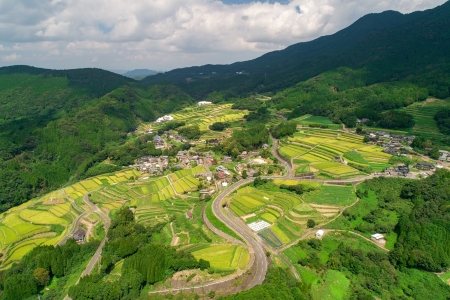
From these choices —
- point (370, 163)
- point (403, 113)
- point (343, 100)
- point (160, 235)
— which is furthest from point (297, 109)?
point (160, 235)

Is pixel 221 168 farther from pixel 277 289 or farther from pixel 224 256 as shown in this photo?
pixel 277 289

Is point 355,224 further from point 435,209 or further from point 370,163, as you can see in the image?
point 370,163

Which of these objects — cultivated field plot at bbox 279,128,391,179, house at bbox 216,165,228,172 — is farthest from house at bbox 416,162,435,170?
house at bbox 216,165,228,172

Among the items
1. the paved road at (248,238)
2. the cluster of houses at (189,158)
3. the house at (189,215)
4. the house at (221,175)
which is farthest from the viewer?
the cluster of houses at (189,158)

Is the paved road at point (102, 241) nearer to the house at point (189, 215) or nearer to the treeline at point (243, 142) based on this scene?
the house at point (189, 215)

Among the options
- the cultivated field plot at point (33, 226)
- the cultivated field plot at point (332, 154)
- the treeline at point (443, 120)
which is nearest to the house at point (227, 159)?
the cultivated field plot at point (332, 154)

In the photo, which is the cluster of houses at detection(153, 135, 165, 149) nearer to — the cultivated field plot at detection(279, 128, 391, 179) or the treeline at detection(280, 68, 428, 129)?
the cultivated field plot at detection(279, 128, 391, 179)
